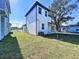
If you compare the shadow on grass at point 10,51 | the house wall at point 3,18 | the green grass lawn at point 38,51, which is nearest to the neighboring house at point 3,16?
the house wall at point 3,18

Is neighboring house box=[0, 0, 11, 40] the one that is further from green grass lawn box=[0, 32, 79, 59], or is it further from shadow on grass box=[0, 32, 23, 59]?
shadow on grass box=[0, 32, 23, 59]

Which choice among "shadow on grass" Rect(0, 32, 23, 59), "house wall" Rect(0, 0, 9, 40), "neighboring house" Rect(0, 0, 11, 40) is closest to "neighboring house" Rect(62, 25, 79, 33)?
"neighboring house" Rect(0, 0, 11, 40)

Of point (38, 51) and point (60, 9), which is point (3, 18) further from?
point (60, 9)

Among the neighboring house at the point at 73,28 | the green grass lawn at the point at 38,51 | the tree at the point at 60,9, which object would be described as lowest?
the green grass lawn at the point at 38,51

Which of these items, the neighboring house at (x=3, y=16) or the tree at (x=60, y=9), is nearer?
the neighboring house at (x=3, y=16)

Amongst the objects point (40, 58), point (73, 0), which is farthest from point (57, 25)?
point (40, 58)

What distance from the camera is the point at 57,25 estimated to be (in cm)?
4200

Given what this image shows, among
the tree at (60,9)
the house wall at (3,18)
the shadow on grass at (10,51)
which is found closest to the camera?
the shadow on grass at (10,51)

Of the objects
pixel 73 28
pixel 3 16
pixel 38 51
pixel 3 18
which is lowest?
pixel 38 51

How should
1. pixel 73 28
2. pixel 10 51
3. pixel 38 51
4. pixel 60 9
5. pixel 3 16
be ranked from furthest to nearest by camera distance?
pixel 73 28 → pixel 60 9 → pixel 3 16 → pixel 38 51 → pixel 10 51

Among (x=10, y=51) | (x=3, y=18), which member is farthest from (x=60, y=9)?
(x=10, y=51)

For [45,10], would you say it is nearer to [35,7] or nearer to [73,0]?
[35,7]

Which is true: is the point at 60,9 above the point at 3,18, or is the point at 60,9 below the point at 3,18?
above

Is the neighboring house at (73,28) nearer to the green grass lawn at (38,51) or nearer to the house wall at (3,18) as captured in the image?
the house wall at (3,18)
